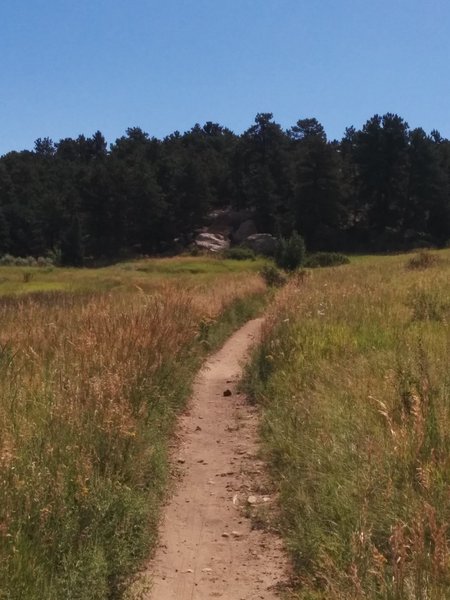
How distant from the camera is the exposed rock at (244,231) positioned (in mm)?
74744

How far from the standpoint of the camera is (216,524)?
213 inches

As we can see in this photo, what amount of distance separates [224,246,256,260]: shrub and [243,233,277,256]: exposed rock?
1.61 metres

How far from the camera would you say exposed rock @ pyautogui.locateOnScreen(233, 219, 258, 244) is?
74.7 meters

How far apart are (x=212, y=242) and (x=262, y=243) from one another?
758cm

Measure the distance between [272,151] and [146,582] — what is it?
268 ft

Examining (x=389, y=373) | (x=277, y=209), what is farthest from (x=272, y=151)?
(x=389, y=373)

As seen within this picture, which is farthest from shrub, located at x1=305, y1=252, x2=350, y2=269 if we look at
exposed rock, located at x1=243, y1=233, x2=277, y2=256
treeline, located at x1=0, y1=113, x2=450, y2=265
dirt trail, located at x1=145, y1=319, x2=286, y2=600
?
dirt trail, located at x1=145, y1=319, x2=286, y2=600

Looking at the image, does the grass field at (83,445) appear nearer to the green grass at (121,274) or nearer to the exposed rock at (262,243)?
the green grass at (121,274)

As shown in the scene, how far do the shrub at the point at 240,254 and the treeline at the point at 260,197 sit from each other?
8.70m

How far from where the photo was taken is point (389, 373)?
668 cm

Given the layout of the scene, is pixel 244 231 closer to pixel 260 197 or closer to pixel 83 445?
pixel 260 197

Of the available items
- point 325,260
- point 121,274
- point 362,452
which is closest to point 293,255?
point 325,260

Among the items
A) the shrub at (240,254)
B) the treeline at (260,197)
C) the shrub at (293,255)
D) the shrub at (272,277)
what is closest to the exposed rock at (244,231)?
the treeline at (260,197)

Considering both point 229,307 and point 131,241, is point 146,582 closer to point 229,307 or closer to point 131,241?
point 229,307
